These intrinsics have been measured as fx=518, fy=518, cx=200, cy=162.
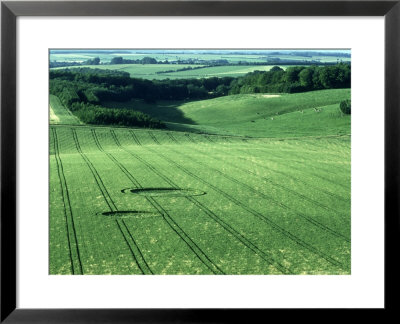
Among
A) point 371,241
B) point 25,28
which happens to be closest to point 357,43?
point 371,241

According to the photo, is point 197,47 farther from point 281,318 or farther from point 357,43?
point 281,318

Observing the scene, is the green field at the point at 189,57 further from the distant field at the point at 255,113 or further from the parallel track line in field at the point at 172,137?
the parallel track line in field at the point at 172,137

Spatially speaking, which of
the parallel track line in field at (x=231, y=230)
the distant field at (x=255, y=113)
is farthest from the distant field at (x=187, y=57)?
the parallel track line in field at (x=231, y=230)

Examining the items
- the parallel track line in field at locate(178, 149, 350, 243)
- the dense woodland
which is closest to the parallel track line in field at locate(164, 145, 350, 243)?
the parallel track line in field at locate(178, 149, 350, 243)

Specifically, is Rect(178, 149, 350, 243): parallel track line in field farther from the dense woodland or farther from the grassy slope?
the grassy slope

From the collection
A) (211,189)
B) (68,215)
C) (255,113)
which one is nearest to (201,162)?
(211,189)

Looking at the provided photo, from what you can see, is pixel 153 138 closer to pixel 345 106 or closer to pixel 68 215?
pixel 68 215
